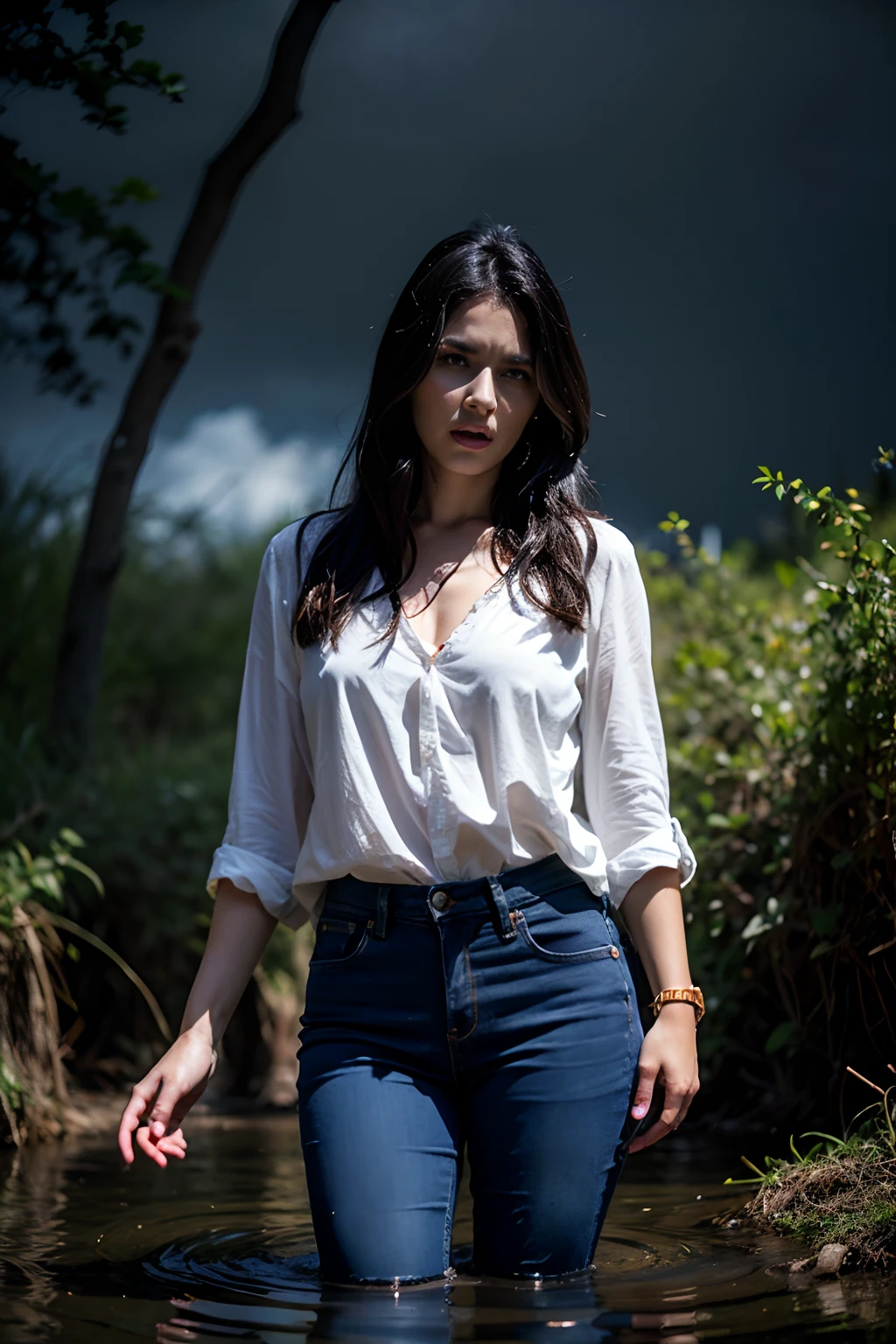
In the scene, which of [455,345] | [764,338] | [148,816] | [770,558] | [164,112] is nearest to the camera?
[455,345]

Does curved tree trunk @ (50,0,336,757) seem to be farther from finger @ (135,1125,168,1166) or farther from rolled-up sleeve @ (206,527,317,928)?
finger @ (135,1125,168,1166)

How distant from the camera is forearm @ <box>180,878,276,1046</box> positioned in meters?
1.77

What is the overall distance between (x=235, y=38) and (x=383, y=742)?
430 cm

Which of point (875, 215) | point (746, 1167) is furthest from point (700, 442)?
point (746, 1167)

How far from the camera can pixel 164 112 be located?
5.46m

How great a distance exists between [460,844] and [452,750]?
0.40ft

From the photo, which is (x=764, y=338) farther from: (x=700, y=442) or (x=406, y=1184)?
(x=406, y=1184)

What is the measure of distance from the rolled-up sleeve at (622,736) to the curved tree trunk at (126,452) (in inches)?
87.4

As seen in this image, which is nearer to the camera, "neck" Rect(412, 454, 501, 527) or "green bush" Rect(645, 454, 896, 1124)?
"neck" Rect(412, 454, 501, 527)

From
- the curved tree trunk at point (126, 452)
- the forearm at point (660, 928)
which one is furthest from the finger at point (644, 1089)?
the curved tree trunk at point (126, 452)

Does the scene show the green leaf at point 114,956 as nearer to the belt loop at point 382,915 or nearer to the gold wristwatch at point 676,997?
the belt loop at point 382,915

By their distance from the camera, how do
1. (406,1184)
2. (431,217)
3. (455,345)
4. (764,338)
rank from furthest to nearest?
(764,338), (431,217), (455,345), (406,1184)

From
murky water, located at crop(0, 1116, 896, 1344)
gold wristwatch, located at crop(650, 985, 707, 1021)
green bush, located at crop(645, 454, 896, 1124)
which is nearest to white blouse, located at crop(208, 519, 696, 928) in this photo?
gold wristwatch, located at crop(650, 985, 707, 1021)

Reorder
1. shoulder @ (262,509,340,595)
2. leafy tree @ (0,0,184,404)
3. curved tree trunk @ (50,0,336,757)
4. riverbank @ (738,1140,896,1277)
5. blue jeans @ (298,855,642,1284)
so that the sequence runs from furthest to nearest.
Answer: curved tree trunk @ (50,0,336,757) < leafy tree @ (0,0,184,404) < shoulder @ (262,509,340,595) < riverbank @ (738,1140,896,1277) < blue jeans @ (298,855,642,1284)
